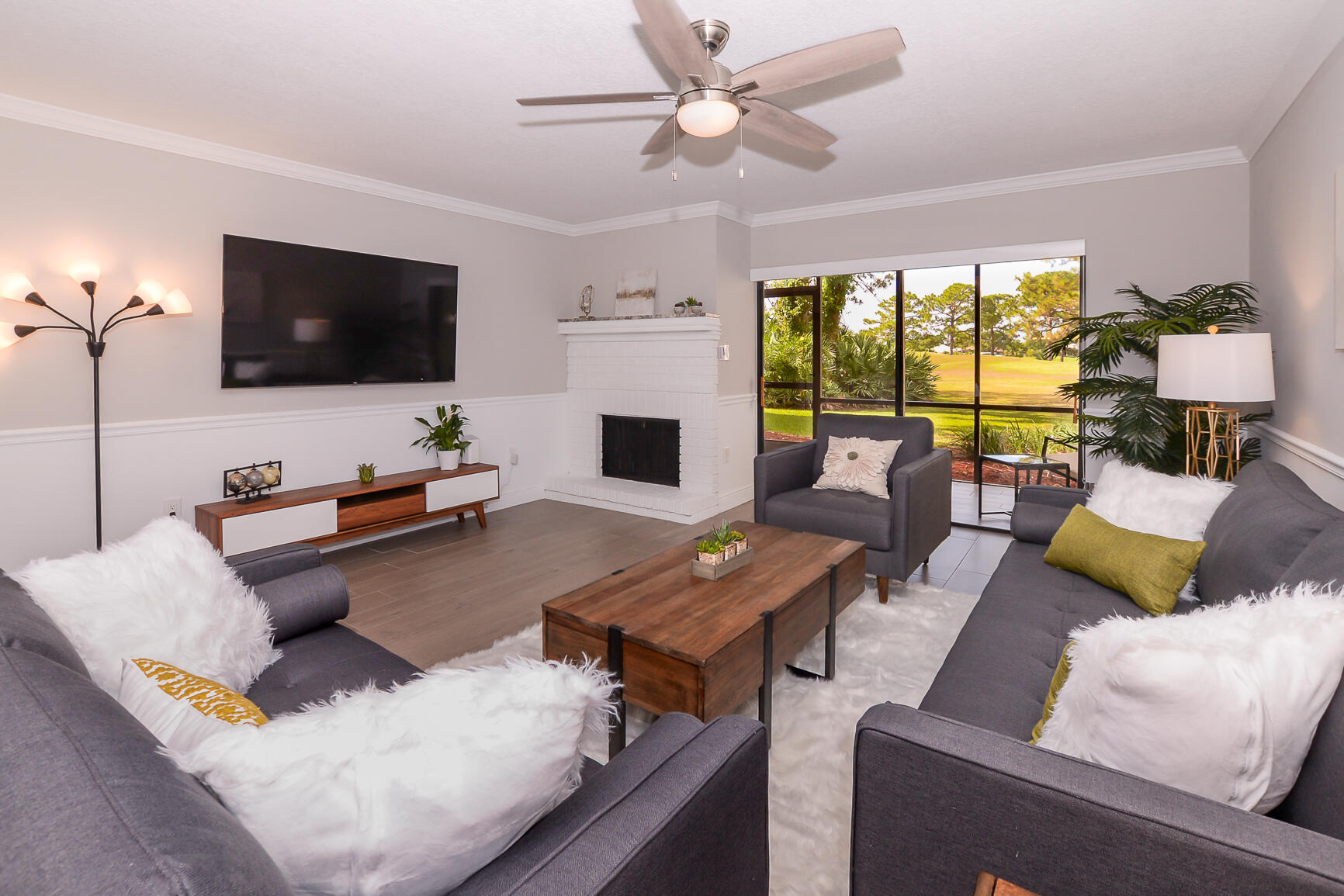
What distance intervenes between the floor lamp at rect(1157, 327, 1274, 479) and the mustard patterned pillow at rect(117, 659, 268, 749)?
3470 mm

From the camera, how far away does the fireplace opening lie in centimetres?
573

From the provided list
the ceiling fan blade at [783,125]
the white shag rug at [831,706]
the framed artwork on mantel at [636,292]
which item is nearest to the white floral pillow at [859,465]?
the white shag rug at [831,706]

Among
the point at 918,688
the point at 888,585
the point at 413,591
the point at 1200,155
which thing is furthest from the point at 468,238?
the point at 1200,155

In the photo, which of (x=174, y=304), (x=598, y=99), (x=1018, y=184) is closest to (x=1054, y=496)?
(x=598, y=99)

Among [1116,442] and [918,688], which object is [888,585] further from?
[1116,442]

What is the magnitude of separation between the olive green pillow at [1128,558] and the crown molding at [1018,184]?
3.00 m

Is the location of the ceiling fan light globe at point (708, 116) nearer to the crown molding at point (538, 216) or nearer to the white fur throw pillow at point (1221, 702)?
the white fur throw pillow at point (1221, 702)

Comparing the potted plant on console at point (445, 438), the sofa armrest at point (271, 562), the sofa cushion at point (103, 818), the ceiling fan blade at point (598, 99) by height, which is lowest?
the sofa armrest at point (271, 562)

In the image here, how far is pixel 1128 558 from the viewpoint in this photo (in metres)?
2.13

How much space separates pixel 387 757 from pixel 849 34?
297cm

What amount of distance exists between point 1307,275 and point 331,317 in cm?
523

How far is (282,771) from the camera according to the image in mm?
734

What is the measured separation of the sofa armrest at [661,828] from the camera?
0.81 metres

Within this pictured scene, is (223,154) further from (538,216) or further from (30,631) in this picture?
(30,631)
